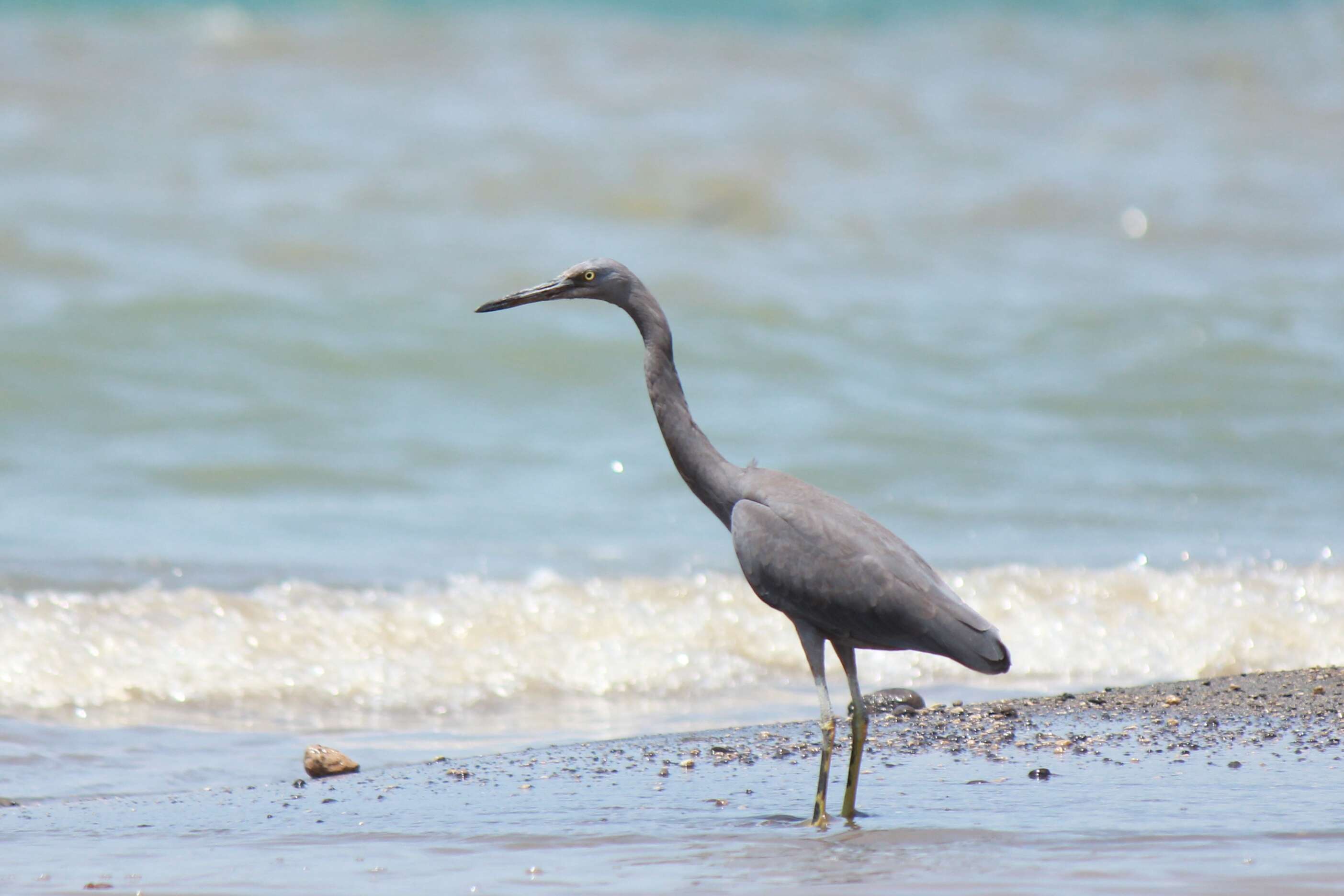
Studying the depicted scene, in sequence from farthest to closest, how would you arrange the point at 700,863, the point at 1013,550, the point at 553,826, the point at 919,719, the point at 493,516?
the point at 493,516, the point at 1013,550, the point at 919,719, the point at 553,826, the point at 700,863

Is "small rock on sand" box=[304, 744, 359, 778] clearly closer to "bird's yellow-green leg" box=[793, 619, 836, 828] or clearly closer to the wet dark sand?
the wet dark sand

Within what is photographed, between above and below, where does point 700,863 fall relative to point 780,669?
below

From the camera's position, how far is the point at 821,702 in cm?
475

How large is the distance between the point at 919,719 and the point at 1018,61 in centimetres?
2191

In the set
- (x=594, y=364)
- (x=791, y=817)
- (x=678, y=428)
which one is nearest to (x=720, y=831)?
(x=791, y=817)

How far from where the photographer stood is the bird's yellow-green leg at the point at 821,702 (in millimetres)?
4582

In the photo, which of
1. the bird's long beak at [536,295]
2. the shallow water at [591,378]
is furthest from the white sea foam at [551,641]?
the bird's long beak at [536,295]

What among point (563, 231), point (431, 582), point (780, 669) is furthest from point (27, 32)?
point (780, 669)

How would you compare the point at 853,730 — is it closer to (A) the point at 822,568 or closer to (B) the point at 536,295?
(A) the point at 822,568

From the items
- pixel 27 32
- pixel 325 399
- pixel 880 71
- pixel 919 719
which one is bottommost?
pixel 919 719

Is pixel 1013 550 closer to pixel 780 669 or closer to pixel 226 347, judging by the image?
pixel 780 669

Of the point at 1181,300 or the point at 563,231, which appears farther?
the point at 563,231

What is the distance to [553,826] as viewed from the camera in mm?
4523

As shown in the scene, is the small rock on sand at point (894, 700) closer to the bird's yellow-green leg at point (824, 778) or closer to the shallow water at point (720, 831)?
the shallow water at point (720, 831)
